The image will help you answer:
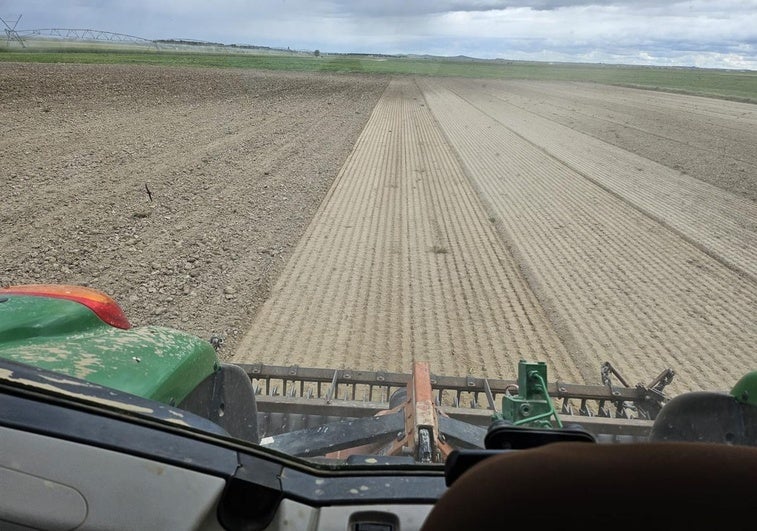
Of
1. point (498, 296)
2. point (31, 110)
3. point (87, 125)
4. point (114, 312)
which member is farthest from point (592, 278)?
point (31, 110)

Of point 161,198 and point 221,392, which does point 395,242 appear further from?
point 221,392

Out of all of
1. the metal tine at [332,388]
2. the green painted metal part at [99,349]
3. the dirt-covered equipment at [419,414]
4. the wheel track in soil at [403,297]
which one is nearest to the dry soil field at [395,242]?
the wheel track in soil at [403,297]

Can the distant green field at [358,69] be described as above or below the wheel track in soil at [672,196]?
above

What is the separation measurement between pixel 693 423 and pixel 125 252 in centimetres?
724

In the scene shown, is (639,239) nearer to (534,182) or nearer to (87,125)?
(534,182)

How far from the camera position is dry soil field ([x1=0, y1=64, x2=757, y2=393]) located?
6.17 m

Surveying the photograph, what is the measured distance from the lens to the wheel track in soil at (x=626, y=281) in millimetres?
6012

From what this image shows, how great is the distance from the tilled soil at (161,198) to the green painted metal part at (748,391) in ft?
15.3

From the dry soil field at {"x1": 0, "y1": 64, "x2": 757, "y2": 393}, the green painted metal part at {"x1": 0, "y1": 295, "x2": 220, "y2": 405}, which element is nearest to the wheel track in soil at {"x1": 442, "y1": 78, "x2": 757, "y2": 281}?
the dry soil field at {"x1": 0, "y1": 64, "x2": 757, "y2": 393}

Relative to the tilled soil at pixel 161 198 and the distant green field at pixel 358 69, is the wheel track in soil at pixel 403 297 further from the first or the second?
the distant green field at pixel 358 69

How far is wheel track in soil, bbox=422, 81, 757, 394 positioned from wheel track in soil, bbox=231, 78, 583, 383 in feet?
1.39

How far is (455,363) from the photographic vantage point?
18.7 feet

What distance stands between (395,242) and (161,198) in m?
4.35

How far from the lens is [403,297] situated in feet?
23.4
